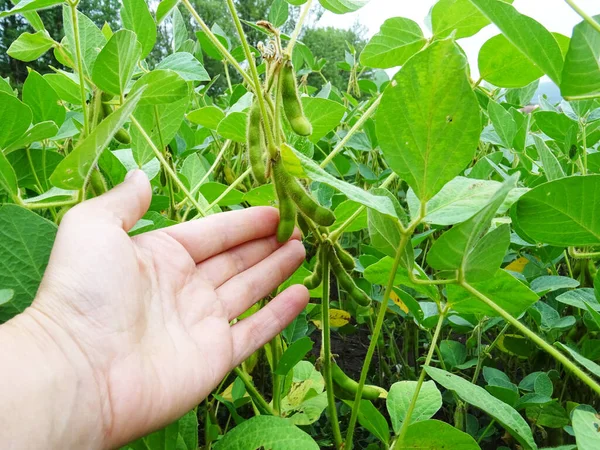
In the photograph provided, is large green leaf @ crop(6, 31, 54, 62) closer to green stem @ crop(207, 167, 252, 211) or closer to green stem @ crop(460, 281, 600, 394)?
green stem @ crop(207, 167, 252, 211)

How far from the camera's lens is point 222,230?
2.87 feet

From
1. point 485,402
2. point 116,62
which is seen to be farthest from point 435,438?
point 116,62

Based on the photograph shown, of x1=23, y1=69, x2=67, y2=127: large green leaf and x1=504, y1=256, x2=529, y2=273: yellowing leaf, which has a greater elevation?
x1=23, y1=69, x2=67, y2=127: large green leaf

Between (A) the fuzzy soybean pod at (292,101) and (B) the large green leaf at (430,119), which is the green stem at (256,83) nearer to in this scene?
(A) the fuzzy soybean pod at (292,101)

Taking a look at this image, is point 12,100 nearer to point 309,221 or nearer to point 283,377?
point 309,221

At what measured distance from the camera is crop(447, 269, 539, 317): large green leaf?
604mm

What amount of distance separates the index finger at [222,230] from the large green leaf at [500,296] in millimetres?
338

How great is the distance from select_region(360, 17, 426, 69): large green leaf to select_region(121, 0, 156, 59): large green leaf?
36 cm

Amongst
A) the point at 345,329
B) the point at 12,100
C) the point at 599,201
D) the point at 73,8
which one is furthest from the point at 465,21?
the point at 345,329

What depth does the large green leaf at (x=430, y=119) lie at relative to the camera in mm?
415

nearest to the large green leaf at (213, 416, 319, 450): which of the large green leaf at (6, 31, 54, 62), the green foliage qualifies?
the green foliage

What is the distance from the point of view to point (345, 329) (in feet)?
4.24

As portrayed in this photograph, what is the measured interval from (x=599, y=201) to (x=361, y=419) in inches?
17.3

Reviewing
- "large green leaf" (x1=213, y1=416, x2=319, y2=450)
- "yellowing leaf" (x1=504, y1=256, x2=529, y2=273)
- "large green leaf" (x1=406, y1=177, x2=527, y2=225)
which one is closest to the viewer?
"large green leaf" (x1=406, y1=177, x2=527, y2=225)
